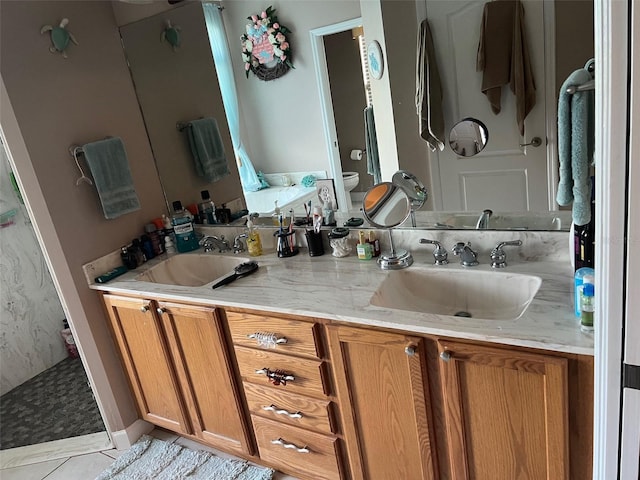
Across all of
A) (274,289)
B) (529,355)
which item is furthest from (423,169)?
(529,355)

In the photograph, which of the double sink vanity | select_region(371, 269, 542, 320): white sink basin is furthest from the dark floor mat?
select_region(371, 269, 542, 320): white sink basin

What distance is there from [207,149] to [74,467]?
1.72m

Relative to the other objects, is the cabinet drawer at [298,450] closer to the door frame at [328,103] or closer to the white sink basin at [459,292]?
the white sink basin at [459,292]

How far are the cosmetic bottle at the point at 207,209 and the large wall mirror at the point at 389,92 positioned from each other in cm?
5

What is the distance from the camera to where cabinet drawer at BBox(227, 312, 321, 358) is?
5.34 ft

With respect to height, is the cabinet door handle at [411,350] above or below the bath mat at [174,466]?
above

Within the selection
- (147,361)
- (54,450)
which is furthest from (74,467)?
(147,361)

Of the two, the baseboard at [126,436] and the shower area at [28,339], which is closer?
the baseboard at [126,436]

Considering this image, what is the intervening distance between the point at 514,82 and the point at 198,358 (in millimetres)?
1602

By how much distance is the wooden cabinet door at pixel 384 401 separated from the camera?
1.45 meters

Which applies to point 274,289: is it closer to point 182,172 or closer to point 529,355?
point 529,355

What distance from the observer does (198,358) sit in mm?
2010

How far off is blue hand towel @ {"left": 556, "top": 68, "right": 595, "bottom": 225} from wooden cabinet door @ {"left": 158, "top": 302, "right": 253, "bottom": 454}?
1.29 m

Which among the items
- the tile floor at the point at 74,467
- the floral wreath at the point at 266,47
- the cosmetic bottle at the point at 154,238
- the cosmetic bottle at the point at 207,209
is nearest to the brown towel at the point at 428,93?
the floral wreath at the point at 266,47
